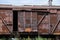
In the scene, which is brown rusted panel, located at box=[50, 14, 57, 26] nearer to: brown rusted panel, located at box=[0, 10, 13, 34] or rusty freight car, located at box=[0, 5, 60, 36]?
rusty freight car, located at box=[0, 5, 60, 36]

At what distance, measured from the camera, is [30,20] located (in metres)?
20.1

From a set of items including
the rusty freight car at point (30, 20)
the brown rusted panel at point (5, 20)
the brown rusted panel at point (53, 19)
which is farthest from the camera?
the brown rusted panel at point (53, 19)

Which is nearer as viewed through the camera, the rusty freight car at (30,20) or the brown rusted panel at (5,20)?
the rusty freight car at (30,20)

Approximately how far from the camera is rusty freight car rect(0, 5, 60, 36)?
788 inches

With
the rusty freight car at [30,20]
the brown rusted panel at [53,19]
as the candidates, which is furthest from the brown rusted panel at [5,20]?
the brown rusted panel at [53,19]

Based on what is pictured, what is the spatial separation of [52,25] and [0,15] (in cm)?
445

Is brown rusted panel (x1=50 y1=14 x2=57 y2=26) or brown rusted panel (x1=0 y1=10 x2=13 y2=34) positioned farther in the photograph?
brown rusted panel (x1=50 y1=14 x2=57 y2=26)

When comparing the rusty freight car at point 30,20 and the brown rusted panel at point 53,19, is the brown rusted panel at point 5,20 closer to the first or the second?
the rusty freight car at point 30,20

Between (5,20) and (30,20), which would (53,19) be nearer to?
(30,20)

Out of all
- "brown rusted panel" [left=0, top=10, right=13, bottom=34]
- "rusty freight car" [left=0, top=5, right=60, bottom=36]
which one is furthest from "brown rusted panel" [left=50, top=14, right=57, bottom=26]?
"brown rusted panel" [left=0, top=10, right=13, bottom=34]

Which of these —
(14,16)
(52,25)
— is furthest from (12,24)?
(52,25)

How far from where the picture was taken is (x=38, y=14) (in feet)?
67.8

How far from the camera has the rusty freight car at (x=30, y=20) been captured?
65.7ft

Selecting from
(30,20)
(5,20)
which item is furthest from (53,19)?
(5,20)
